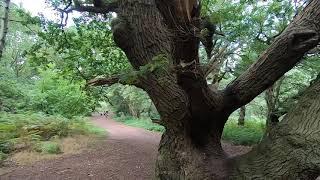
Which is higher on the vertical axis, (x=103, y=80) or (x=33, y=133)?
(x=103, y=80)

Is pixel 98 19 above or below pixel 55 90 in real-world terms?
above

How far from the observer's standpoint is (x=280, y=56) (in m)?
3.93

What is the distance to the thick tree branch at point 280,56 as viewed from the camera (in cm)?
379

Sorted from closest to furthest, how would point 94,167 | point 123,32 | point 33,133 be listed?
point 123,32 < point 94,167 < point 33,133

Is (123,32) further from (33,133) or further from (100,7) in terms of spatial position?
(33,133)

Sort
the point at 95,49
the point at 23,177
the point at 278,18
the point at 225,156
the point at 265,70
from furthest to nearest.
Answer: the point at 278,18, the point at 95,49, the point at 23,177, the point at 225,156, the point at 265,70

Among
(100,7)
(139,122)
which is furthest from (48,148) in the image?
(139,122)

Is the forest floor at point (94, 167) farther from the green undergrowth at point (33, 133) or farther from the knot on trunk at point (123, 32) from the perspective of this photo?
the knot on trunk at point (123, 32)

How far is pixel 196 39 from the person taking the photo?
3160 millimetres

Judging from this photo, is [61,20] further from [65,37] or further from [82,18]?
[82,18]

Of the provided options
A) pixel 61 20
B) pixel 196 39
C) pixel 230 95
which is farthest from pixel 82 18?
pixel 196 39

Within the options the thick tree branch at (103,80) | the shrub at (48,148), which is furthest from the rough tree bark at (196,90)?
the shrub at (48,148)

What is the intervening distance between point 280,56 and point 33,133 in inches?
418

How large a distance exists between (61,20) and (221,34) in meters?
5.64
